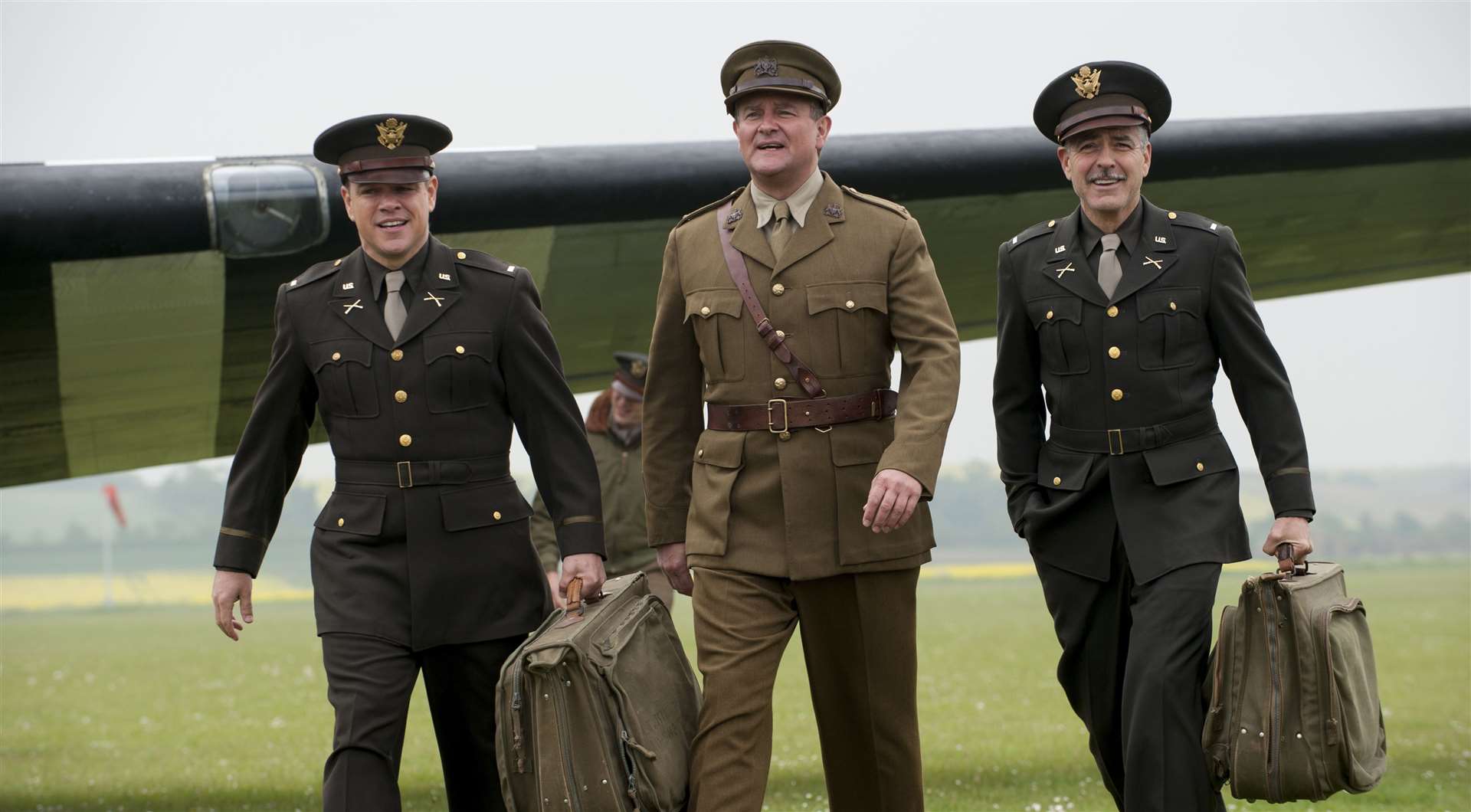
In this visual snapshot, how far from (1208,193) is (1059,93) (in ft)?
12.2

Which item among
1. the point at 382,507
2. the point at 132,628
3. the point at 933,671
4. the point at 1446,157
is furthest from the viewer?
the point at 132,628

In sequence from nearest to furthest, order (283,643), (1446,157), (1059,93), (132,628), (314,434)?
(1059,93)
(1446,157)
(314,434)
(283,643)
(132,628)

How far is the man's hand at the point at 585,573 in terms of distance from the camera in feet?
14.6

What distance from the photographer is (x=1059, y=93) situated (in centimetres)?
482

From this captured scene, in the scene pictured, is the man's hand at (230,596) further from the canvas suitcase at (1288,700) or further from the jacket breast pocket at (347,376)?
the canvas suitcase at (1288,700)

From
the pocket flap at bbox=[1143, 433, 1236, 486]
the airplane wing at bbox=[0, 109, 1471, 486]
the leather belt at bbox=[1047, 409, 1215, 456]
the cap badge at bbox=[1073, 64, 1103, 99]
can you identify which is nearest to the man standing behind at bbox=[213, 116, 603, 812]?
Result: the leather belt at bbox=[1047, 409, 1215, 456]

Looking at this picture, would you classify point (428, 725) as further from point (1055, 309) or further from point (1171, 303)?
point (1171, 303)

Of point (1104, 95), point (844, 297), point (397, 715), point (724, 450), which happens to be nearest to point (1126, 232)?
point (1104, 95)

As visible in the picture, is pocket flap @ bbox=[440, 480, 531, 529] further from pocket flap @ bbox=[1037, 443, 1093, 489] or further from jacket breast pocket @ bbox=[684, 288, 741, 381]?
pocket flap @ bbox=[1037, 443, 1093, 489]

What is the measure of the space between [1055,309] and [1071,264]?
5.5 inches

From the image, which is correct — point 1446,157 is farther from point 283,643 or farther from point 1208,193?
point 283,643

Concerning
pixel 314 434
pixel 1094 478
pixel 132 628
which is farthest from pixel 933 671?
pixel 132 628

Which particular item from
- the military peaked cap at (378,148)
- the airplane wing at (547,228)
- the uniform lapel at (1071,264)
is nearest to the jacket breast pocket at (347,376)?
the military peaked cap at (378,148)

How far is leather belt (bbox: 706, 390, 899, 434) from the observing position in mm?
4488
